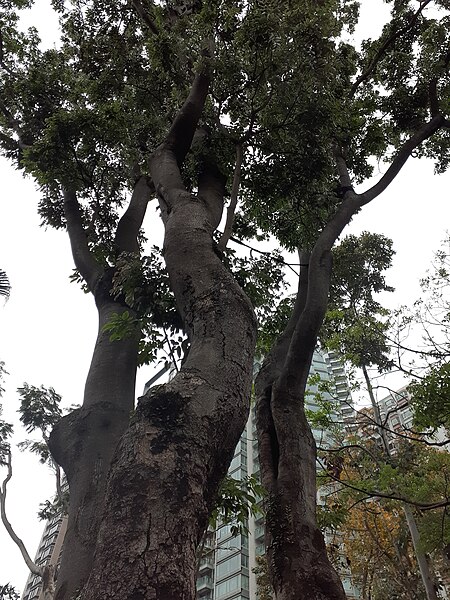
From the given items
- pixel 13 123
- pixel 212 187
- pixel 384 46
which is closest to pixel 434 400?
pixel 212 187

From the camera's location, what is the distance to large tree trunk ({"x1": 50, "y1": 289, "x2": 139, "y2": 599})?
3.47 meters

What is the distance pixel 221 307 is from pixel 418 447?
47.0ft

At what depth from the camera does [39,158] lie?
264 inches

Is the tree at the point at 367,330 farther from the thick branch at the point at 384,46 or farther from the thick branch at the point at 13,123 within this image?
the thick branch at the point at 13,123

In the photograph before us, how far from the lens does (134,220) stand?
22.2 feet

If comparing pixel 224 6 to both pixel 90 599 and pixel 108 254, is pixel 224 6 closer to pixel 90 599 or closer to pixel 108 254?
pixel 108 254

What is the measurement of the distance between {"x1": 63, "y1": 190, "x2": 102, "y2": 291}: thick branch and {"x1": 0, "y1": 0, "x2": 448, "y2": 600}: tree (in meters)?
0.03

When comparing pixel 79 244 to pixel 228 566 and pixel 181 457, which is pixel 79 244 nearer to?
pixel 181 457

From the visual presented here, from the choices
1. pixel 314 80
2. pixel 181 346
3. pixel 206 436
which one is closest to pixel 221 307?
pixel 206 436

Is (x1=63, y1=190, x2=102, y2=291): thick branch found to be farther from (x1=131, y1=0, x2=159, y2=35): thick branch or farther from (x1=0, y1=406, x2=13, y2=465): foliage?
(x1=0, y1=406, x2=13, y2=465): foliage

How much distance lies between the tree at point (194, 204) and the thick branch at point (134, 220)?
0.03 m

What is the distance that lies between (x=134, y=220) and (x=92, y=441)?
3508 millimetres

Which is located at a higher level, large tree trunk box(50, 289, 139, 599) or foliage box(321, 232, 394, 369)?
foliage box(321, 232, 394, 369)

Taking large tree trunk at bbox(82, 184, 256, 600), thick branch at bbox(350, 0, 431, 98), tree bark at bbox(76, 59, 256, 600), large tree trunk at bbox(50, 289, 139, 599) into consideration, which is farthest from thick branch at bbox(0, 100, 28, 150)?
large tree trunk at bbox(82, 184, 256, 600)
